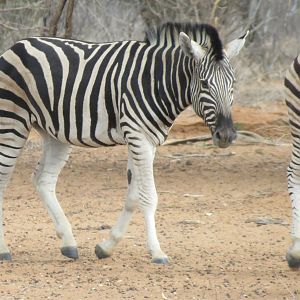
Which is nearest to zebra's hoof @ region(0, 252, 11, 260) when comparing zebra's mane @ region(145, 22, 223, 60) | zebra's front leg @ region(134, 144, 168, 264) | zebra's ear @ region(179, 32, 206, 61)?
zebra's front leg @ region(134, 144, 168, 264)

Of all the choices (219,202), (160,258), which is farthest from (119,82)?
(219,202)

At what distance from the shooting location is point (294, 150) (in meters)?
7.16

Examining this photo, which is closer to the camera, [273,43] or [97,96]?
[97,96]

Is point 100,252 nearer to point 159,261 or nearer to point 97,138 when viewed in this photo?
point 159,261

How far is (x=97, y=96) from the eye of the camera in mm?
7305

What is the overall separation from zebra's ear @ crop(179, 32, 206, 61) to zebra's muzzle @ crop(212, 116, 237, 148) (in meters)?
0.59

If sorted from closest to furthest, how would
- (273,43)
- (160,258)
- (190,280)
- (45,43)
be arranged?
1. (190,280)
2. (160,258)
3. (45,43)
4. (273,43)

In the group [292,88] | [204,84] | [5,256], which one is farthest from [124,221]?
[292,88]

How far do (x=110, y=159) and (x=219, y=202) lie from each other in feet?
10.9

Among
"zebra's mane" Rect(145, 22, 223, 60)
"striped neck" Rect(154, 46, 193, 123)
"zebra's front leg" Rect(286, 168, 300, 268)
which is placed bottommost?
"zebra's front leg" Rect(286, 168, 300, 268)

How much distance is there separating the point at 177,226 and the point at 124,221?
1.61m

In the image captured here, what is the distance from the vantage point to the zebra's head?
6785mm

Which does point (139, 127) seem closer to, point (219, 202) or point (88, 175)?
point (219, 202)

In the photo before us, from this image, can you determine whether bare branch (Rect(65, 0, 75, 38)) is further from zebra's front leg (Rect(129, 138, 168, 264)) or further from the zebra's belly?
zebra's front leg (Rect(129, 138, 168, 264))
